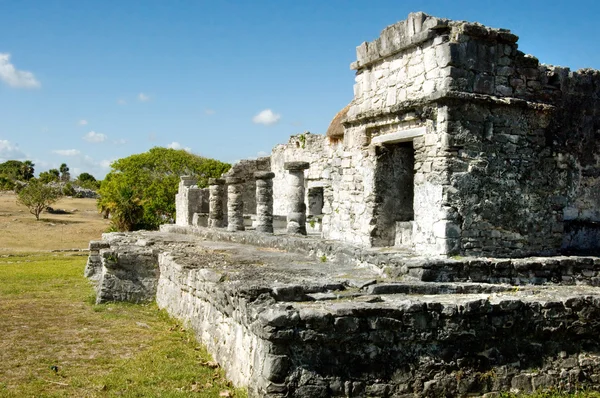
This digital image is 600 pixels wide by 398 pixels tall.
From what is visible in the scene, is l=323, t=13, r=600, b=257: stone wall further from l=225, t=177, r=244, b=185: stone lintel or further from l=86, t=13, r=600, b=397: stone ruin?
l=225, t=177, r=244, b=185: stone lintel

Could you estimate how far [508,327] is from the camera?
205 inches

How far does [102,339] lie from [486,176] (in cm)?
487

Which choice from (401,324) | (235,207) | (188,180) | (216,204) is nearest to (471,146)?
(401,324)

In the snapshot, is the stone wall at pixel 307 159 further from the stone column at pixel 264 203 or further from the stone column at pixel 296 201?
the stone column at pixel 296 201

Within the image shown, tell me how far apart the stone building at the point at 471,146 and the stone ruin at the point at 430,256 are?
23 millimetres

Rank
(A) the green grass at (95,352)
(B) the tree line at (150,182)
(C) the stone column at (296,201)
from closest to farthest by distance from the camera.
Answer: (A) the green grass at (95,352) < (C) the stone column at (296,201) < (B) the tree line at (150,182)

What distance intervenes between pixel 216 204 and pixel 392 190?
7.28 metres

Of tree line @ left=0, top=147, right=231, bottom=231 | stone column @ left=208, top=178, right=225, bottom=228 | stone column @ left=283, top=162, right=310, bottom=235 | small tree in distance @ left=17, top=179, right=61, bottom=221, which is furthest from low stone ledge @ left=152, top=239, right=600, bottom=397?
small tree in distance @ left=17, top=179, right=61, bottom=221

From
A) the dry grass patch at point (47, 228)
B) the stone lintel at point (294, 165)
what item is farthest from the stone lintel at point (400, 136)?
the dry grass patch at point (47, 228)

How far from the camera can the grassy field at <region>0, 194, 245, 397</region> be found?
525cm

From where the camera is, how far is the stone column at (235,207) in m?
13.4

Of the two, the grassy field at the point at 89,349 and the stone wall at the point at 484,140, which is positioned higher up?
the stone wall at the point at 484,140

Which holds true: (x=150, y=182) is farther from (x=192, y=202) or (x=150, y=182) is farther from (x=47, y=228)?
(x=192, y=202)

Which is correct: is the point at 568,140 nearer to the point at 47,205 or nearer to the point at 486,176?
the point at 486,176
